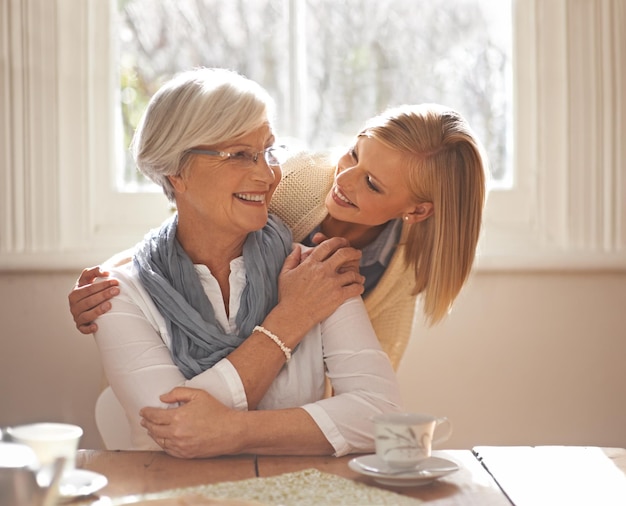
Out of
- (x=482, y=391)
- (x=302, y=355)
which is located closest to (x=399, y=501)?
(x=302, y=355)

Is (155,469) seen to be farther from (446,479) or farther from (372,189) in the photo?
(372,189)

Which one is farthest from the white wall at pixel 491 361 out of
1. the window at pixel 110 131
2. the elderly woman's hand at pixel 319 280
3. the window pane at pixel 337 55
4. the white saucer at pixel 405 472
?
the white saucer at pixel 405 472

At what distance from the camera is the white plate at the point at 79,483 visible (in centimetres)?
131

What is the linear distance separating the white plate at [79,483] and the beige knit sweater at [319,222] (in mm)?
875

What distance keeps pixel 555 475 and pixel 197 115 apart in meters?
0.92

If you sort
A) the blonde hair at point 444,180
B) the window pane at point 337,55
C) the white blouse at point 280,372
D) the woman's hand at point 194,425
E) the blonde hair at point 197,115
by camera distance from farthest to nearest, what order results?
the window pane at point 337,55 < the blonde hair at point 444,180 < the blonde hair at point 197,115 < the white blouse at point 280,372 < the woman's hand at point 194,425

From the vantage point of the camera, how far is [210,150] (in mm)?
1847

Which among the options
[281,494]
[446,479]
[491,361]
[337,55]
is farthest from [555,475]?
[337,55]

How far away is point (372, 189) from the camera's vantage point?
6.65 ft

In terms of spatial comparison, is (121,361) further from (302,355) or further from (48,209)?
(48,209)

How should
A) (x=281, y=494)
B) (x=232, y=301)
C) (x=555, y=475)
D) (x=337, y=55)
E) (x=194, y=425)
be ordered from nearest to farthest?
(x=281, y=494)
(x=555, y=475)
(x=194, y=425)
(x=232, y=301)
(x=337, y=55)

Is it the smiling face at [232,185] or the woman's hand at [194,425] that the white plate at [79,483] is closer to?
the woman's hand at [194,425]

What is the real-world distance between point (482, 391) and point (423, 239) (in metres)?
0.91

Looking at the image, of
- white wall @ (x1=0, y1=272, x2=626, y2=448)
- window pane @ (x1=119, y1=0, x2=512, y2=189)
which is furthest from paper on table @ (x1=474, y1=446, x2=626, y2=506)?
window pane @ (x1=119, y1=0, x2=512, y2=189)
